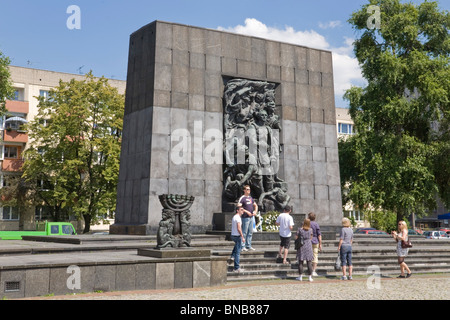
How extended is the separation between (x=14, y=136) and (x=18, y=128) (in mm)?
900

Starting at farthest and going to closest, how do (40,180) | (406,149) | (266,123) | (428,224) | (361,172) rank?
1. (428,224)
2. (40,180)
3. (361,172)
4. (406,149)
5. (266,123)

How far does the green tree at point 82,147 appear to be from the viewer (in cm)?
3747

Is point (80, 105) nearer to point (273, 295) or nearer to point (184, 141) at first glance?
point (184, 141)

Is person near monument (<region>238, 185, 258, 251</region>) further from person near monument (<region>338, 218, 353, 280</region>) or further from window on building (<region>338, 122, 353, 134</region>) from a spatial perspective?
window on building (<region>338, 122, 353, 134</region>)

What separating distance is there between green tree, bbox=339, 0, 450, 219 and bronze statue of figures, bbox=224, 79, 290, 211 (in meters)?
13.2

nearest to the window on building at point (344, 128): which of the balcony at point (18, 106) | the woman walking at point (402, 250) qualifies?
the balcony at point (18, 106)

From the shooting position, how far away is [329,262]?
15555 millimetres

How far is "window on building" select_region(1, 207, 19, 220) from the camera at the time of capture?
47.3 meters

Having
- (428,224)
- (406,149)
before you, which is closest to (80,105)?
(406,149)

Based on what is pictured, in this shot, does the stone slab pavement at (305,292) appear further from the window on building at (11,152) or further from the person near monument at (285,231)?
the window on building at (11,152)

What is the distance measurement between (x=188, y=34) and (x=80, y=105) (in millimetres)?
19300

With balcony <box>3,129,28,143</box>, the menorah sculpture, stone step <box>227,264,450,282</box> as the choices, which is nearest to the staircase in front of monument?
stone step <box>227,264,450,282</box>

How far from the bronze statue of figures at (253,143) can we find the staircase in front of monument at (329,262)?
121 inches

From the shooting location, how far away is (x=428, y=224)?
84.7m
